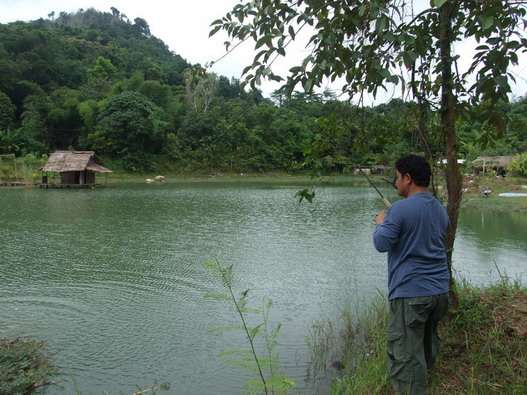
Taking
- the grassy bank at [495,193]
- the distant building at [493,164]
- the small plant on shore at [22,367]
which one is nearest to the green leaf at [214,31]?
the small plant on shore at [22,367]

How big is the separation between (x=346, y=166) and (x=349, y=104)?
47 centimetres

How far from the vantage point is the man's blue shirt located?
6.70ft

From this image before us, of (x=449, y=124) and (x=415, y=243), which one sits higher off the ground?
(x=449, y=124)

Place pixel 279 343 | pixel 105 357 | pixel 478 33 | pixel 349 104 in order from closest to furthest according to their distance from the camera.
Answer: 1. pixel 478 33
2. pixel 349 104
3. pixel 105 357
4. pixel 279 343

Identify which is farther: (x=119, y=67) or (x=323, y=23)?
(x=119, y=67)

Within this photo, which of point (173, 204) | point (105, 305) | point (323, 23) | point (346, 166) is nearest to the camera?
point (323, 23)

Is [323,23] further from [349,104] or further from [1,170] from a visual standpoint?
[1,170]

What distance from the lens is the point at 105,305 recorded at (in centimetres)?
482

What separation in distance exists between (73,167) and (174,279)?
67.7 feet

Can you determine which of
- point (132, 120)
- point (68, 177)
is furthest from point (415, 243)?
point (132, 120)

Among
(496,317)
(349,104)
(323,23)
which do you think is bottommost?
(496,317)

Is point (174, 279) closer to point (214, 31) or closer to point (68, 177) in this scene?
point (214, 31)

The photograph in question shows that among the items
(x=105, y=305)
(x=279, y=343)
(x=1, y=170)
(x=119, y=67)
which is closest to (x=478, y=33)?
(x=279, y=343)

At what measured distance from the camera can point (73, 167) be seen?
2406 centimetres
